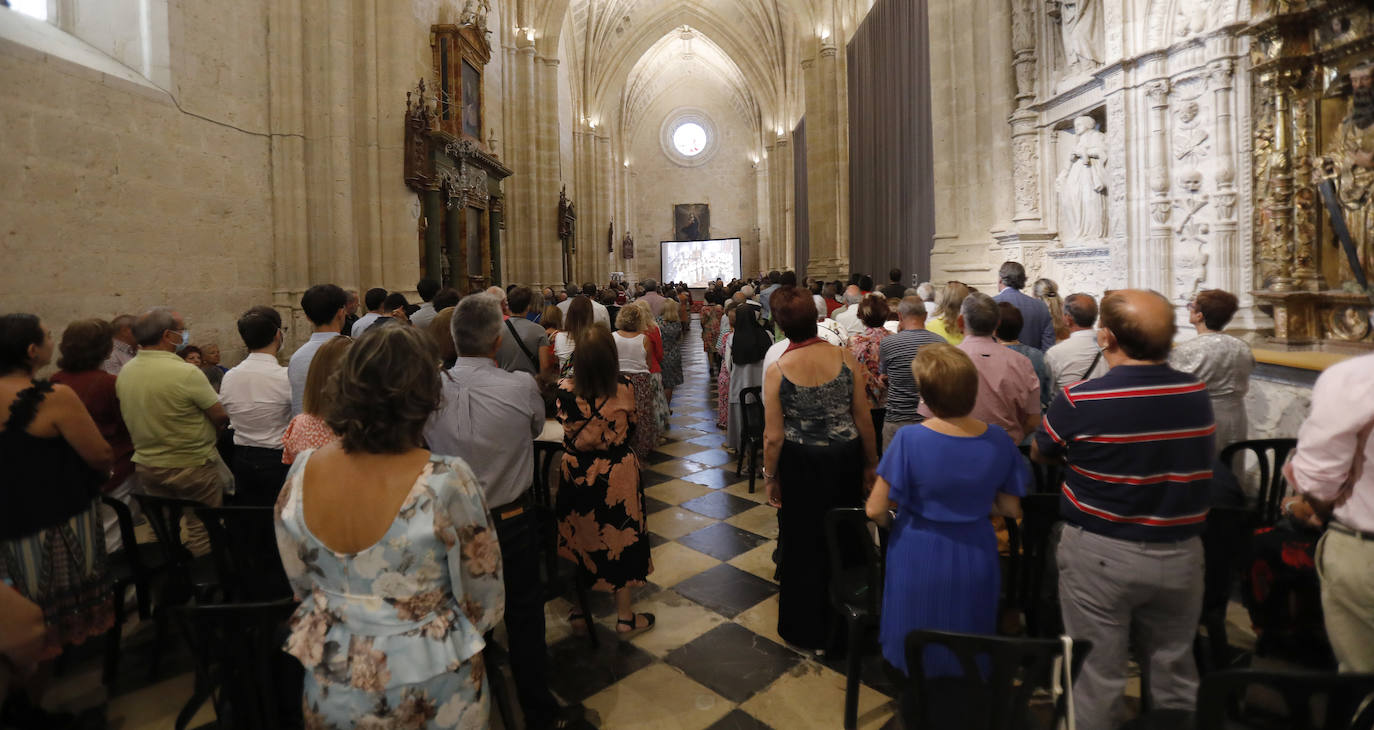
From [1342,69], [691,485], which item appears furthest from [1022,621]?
[1342,69]

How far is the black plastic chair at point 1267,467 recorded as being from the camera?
9.41 ft

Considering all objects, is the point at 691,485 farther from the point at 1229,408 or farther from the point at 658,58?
the point at 658,58

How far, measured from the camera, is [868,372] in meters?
4.49

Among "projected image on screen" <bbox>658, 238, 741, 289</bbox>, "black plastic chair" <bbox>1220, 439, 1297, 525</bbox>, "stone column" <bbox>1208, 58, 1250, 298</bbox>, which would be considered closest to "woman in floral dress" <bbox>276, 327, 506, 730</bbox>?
"black plastic chair" <bbox>1220, 439, 1297, 525</bbox>

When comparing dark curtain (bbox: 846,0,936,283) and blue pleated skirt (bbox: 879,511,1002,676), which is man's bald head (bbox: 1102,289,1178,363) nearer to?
blue pleated skirt (bbox: 879,511,1002,676)

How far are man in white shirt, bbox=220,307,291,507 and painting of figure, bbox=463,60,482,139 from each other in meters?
8.38

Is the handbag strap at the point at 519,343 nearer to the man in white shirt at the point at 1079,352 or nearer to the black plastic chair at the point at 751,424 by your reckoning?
the black plastic chair at the point at 751,424

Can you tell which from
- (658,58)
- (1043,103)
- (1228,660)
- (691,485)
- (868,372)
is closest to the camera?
(1228,660)

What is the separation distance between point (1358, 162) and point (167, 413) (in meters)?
6.04

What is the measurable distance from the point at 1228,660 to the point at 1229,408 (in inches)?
56.7

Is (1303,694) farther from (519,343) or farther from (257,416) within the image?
(519,343)

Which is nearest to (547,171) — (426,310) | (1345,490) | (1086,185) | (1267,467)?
(426,310)

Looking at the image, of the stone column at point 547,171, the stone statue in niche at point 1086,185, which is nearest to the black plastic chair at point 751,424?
the stone statue in niche at point 1086,185

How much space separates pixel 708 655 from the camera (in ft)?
9.82
